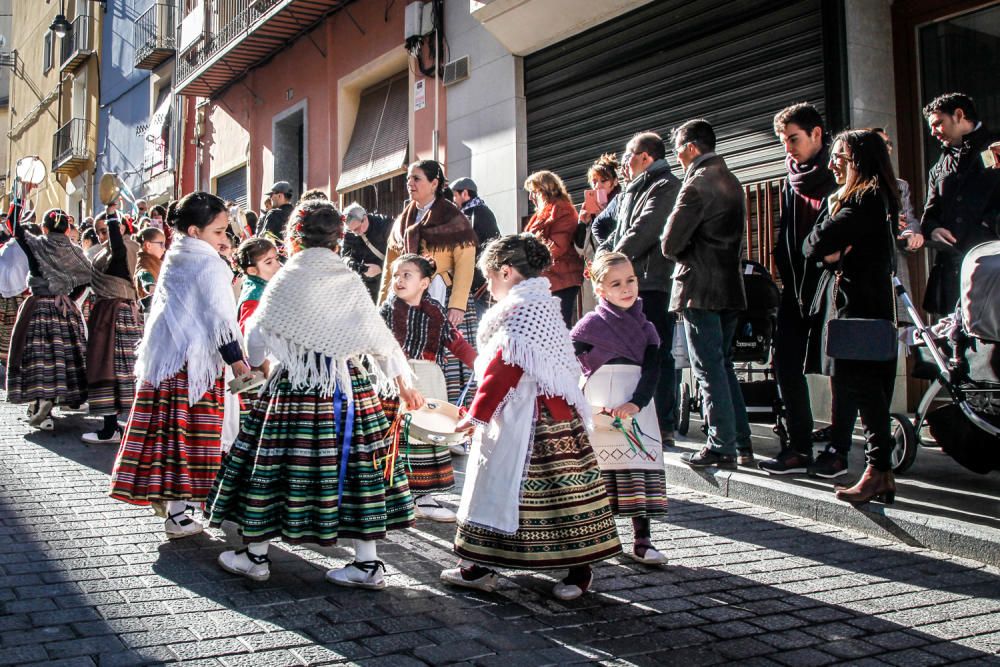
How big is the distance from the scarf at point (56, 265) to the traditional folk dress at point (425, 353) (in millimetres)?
5166

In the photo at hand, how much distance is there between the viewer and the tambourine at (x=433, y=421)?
169 inches

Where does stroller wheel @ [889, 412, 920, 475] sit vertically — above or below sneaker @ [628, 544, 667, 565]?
above

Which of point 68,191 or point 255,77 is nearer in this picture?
point 255,77

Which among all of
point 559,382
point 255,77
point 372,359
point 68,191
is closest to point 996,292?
point 559,382

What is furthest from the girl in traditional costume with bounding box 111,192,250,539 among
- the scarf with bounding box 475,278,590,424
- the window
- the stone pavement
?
the window

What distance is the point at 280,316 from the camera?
4.20 m

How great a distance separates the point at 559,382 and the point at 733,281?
2.52m

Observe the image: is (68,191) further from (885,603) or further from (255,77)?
(885,603)

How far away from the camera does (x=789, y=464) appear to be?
19.9 feet

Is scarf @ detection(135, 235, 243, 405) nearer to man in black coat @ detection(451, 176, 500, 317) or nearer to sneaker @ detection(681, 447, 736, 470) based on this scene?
sneaker @ detection(681, 447, 736, 470)

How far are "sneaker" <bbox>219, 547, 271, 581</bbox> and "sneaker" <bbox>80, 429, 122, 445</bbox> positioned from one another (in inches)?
172

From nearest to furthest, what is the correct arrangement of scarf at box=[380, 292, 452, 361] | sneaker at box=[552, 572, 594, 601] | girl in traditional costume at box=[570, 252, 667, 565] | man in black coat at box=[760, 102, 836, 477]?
sneaker at box=[552, 572, 594, 601] → girl in traditional costume at box=[570, 252, 667, 565] → scarf at box=[380, 292, 452, 361] → man in black coat at box=[760, 102, 836, 477]

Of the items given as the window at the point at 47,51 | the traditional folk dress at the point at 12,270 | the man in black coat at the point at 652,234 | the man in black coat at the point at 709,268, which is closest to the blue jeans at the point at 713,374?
the man in black coat at the point at 709,268

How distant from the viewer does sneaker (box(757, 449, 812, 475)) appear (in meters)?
6.05
